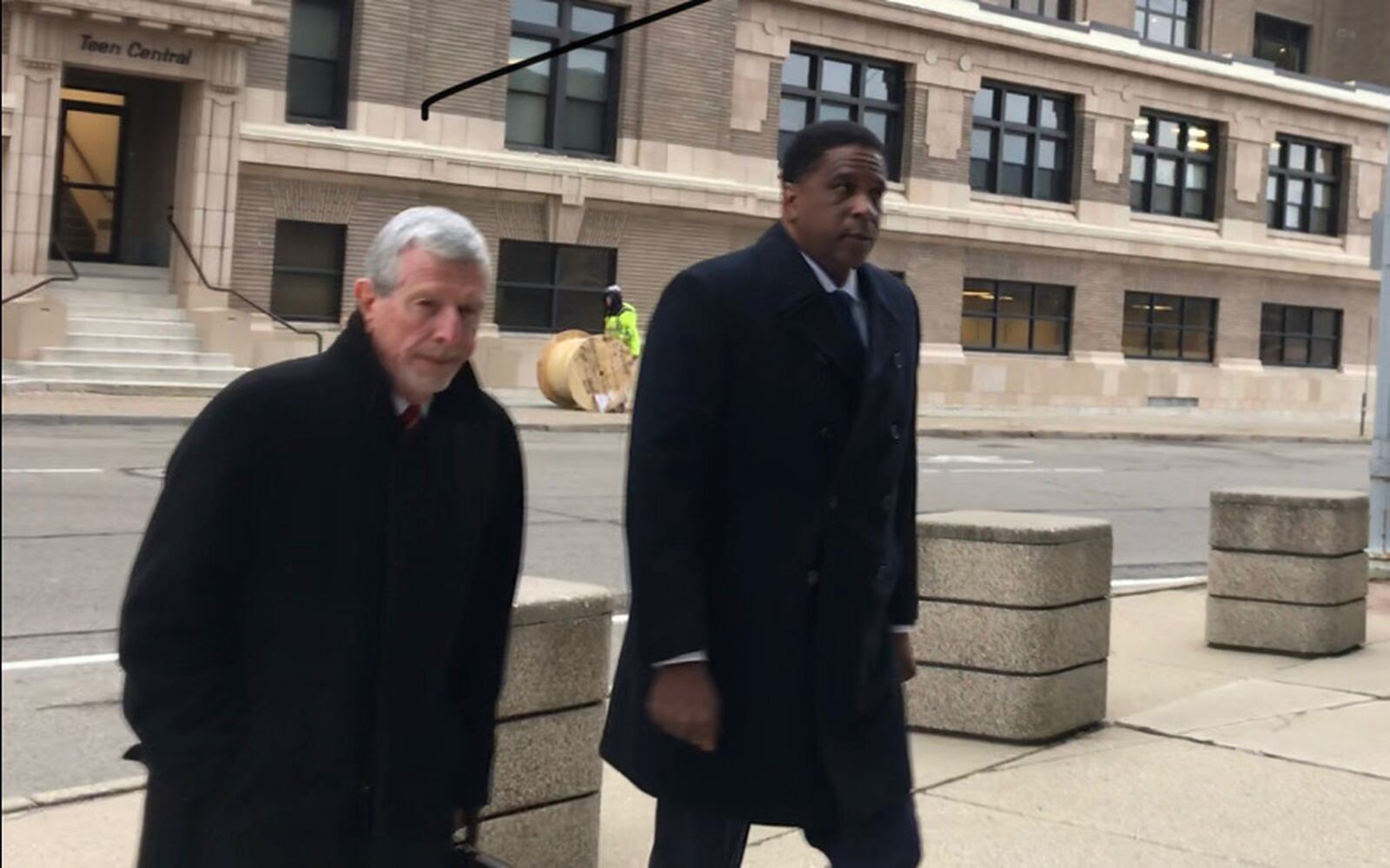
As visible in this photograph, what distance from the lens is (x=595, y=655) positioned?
4.84m

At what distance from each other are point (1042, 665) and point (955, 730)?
0.44 metres

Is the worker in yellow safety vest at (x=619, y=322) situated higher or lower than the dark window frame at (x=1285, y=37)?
Result: lower

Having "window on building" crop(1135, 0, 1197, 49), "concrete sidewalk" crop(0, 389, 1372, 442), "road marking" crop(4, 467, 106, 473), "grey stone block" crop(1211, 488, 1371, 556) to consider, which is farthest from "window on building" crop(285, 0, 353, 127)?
"window on building" crop(1135, 0, 1197, 49)

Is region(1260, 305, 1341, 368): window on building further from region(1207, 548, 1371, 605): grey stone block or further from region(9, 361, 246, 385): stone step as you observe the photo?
region(1207, 548, 1371, 605): grey stone block

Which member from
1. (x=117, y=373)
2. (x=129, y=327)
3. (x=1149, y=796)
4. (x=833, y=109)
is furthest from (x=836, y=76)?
(x=1149, y=796)

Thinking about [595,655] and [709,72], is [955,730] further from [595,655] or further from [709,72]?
[709,72]

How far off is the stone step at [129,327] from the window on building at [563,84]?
23.0 feet

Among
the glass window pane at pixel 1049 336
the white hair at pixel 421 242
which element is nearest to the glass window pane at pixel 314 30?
the glass window pane at pixel 1049 336

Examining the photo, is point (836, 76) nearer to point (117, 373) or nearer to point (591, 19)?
point (591, 19)

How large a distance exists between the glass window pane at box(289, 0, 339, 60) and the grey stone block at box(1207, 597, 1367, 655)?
2105 centimetres

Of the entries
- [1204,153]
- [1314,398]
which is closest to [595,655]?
[1204,153]

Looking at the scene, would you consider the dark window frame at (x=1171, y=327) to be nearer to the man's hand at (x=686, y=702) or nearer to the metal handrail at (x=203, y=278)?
the metal handrail at (x=203, y=278)

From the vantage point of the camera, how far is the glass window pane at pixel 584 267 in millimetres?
29578

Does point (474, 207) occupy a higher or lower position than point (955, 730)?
higher
